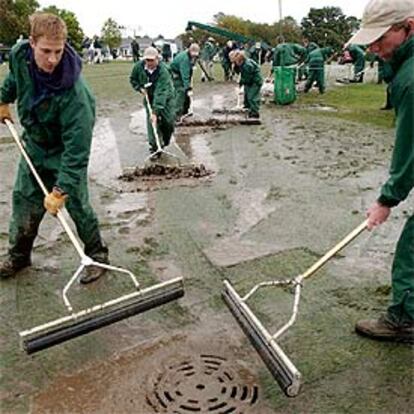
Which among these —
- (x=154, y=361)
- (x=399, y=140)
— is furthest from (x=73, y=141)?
(x=399, y=140)

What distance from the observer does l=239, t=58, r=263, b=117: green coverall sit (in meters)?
12.0

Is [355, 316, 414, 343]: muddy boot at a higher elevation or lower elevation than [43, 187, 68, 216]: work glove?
lower

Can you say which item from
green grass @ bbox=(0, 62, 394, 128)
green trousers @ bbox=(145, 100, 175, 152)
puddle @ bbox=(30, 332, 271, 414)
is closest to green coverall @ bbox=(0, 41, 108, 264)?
puddle @ bbox=(30, 332, 271, 414)

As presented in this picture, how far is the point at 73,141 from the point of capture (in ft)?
12.4

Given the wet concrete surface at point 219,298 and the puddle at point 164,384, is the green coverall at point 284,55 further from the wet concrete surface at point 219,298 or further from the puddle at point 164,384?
the puddle at point 164,384

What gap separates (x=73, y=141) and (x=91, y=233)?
0.89m

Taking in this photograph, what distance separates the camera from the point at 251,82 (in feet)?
39.8

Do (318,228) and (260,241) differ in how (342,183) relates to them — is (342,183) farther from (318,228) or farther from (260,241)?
(260,241)

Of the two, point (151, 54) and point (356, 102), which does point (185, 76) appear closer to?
point (151, 54)

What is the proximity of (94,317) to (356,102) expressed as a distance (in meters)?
13.3

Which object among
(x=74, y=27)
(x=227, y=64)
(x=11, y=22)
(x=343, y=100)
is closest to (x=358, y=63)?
(x=227, y=64)

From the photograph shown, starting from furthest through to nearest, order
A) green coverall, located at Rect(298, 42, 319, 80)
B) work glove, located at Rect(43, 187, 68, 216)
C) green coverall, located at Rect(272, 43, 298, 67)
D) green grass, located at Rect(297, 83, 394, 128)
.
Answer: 1. green coverall, located at Rect(298, 42, 319, 80)
2. green coverall, located at Rect(272, 43, 298, 67)
3. green grass, located at Rect(297, 83, 394, 128)
4. work glove, located at Rect(43, 187, 68, 216)

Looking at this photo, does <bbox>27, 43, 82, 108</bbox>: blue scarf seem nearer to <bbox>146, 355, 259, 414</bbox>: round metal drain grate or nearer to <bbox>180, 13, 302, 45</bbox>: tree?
<bbox>146, 355, 259, 414</bbox>: round metal drain grate

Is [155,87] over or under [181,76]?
over
